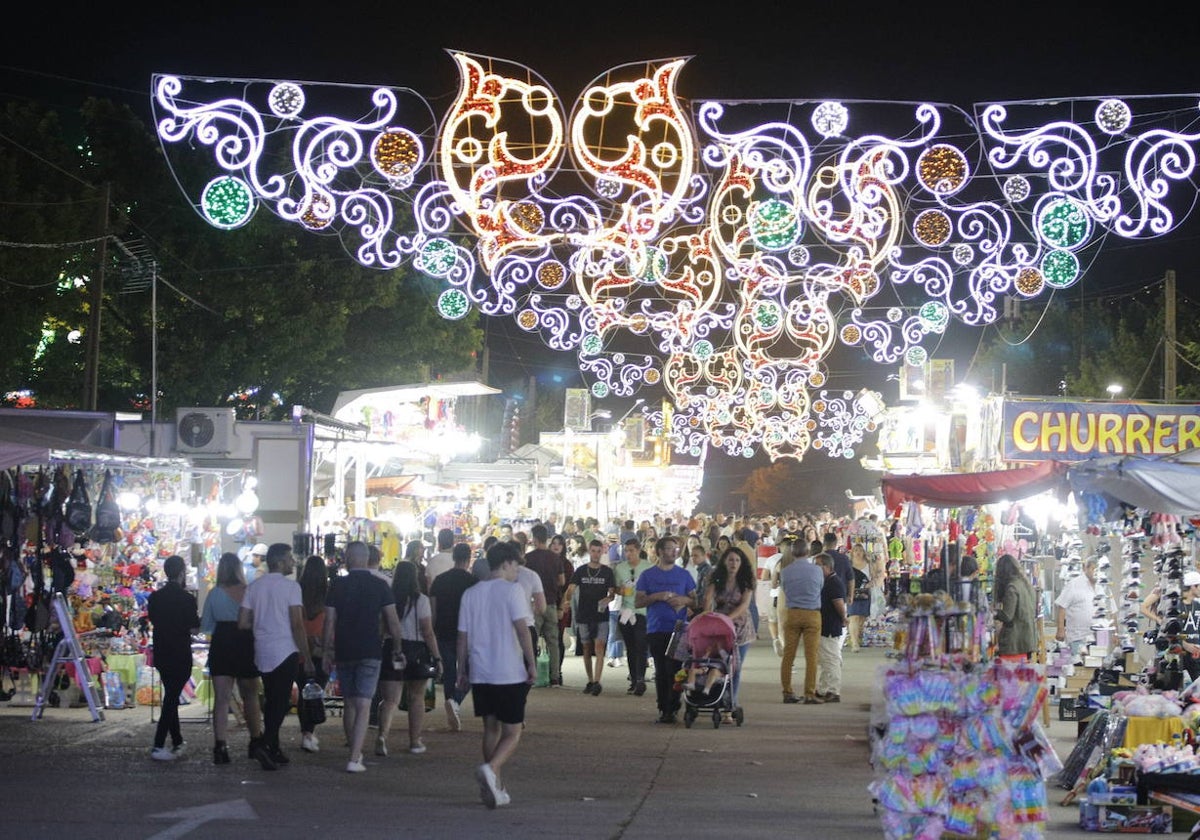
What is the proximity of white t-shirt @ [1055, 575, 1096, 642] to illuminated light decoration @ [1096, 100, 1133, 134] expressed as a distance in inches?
174

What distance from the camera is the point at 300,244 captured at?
132 feet

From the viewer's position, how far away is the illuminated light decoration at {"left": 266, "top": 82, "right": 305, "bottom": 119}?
15148 mm

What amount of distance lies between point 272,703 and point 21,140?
83.3 ft

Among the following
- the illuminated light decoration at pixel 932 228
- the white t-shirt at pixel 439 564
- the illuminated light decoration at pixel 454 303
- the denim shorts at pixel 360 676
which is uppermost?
the illuminated light decoration at pixel 932 228

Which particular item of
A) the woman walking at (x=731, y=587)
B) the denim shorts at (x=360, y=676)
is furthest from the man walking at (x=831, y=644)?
the denim shorts at (x=360, y=676)

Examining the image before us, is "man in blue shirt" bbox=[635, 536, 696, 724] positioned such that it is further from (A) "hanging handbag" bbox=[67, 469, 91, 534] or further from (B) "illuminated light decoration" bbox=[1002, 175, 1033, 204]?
(A) "hanging handbag" bbox=[67, 469, 91, 534]

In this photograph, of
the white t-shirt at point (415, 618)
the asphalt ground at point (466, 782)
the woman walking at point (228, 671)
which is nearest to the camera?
the asphalt ground at point (466, 782)

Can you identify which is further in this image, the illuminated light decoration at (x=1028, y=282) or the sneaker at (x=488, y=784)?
the illuminated light decoration at (x=1028, y=282)

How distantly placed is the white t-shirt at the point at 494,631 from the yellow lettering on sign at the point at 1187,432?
403 inches

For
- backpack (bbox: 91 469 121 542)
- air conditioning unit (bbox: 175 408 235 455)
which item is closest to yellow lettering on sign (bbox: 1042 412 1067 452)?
backpack (bbox: 91 469 121 542)

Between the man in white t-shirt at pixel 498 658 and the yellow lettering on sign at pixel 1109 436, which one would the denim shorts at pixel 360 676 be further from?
the yellow lettering on sign at pixel 1109 436

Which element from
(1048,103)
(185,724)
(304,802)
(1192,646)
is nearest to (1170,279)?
(1048,103)

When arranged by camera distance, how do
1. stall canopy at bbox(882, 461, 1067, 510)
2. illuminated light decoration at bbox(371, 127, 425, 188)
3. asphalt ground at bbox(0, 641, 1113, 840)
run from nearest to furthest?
asphalt ground at bbox(0, 641, 1113, 840) → stall canopy at bbox(882, 461, 1067, 510) → illuminated light decoration at bbox(371, 127, 425, 188)

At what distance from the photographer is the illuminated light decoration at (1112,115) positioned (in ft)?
50.3
